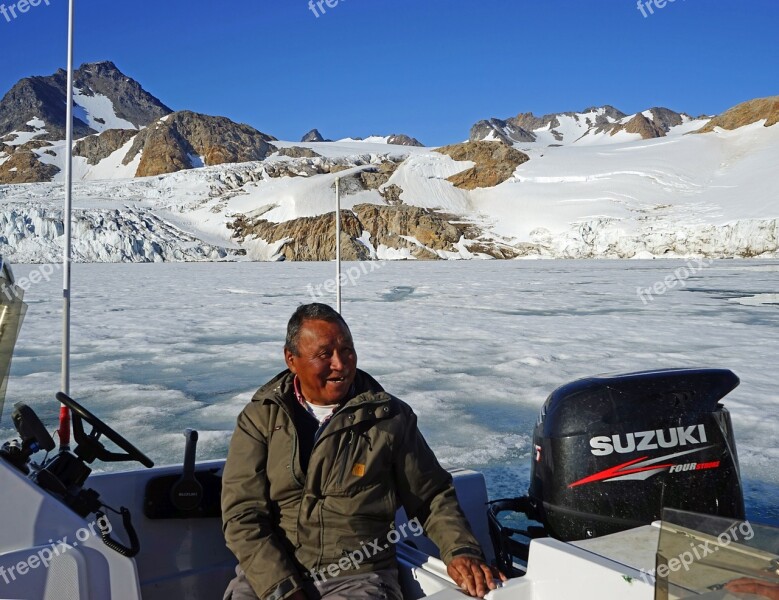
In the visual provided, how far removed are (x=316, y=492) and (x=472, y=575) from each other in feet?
1.73

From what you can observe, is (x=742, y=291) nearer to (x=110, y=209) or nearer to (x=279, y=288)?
(x=279, y=288)

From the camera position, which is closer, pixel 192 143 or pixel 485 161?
pixel 485 161

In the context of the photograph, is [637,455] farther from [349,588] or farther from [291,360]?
[291,360]

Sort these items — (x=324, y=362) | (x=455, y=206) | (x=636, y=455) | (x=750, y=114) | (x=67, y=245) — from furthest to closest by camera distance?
(x=750, y=114)
(x=455, y=206)
(x=67, y=245)
(x=636, y=455)
(x=324, y=362)

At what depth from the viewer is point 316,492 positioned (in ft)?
6.71

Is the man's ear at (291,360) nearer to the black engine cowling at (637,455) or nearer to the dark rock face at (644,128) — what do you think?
the black engine cowling at (637,455)

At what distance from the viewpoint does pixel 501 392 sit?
618cm

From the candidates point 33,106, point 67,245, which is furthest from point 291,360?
point 33,106

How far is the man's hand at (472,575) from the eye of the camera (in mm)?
1964

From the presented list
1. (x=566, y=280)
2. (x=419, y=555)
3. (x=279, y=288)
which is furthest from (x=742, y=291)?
(x=419, y=555)

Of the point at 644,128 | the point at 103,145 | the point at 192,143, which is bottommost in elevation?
the point at 103,145

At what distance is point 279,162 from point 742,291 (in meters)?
71.8

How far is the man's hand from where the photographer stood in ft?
6.44

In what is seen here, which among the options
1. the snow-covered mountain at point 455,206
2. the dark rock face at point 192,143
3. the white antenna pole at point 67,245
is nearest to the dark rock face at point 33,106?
the dark rock face at point 192,143
